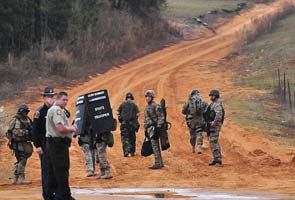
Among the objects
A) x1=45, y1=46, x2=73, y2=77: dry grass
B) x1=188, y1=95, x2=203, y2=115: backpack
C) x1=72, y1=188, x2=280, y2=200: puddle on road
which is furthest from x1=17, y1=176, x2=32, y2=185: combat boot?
x1=45, y1=46, x2=73, y2=77: dry grass

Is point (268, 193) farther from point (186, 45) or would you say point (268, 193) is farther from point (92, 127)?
point (186, 45)

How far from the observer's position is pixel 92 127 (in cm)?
1564

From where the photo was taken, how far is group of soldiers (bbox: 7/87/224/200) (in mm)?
10891

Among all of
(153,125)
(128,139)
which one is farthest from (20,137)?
(128,139)

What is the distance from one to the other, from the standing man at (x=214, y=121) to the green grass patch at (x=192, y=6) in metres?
41.4

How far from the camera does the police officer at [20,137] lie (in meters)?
15.5

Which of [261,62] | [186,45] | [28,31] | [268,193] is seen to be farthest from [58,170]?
[186,45]

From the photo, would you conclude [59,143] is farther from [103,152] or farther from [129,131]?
[129,131]

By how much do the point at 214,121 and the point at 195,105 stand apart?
2031mm

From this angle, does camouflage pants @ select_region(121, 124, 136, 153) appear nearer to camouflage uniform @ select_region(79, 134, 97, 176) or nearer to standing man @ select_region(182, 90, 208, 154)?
standing man @ select_region(182, 90, 208, 154)

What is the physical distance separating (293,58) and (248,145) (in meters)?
19.8

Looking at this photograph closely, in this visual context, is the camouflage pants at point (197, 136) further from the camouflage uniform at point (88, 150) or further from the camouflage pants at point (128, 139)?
the camouflage uniform at point (88, 150)

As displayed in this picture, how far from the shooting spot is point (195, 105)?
19.3 meters

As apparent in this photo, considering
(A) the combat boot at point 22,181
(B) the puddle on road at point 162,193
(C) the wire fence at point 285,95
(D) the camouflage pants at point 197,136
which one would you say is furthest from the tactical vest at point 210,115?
(C) the wire fence at point 285,95
